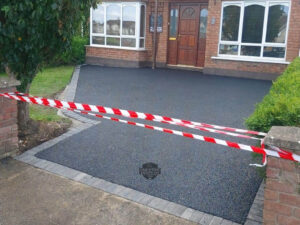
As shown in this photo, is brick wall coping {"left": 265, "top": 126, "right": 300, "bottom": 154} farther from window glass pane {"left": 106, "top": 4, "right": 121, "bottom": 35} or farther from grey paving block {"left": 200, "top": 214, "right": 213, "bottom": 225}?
A: window glass pane {"left": 106, "top": 4, "right": 121, "bottom": 35}

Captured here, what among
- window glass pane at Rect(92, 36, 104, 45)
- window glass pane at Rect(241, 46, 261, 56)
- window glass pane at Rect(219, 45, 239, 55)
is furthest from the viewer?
window glass pane at Rect(92, 36, 104, 45)

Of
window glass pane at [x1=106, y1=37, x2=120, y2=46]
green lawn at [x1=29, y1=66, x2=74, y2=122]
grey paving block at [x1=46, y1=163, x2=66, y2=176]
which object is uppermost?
window glass pane at [x1=106, y1=37, x2=120, y2=46]

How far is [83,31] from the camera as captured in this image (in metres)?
5.49

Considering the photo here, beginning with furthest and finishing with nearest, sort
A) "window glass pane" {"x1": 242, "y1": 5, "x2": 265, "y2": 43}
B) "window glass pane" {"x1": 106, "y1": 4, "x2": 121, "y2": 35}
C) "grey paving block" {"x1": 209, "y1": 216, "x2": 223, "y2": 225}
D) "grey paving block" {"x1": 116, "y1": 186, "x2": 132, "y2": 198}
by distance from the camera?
"window glass pane" {"x1": 106, "y1": 4, "x2": 121, "y2": 35} < "window glass pane" {"x1": 242, "y1": 5, "x2": 265, "y2": 43} < "grey paving block" {"x1": 116, "y1": 186, "x2": 132, "y2": 198} < "grey paving block" {"x1": 209, "y1": 216, "x2": 223, "y2": 225}

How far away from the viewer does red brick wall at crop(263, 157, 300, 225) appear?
260 centimetres

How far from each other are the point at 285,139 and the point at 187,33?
12.4m

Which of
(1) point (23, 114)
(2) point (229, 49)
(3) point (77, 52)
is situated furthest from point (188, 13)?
(1) point (23, 114)

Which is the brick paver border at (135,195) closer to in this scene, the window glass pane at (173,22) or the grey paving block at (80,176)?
the grey paving block at (80,176)

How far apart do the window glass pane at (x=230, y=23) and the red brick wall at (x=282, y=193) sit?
11.1 metres

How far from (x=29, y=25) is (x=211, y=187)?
9.70ft

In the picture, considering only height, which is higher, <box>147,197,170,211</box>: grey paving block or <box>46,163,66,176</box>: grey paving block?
<box>46,163,66,176</box>: grey paving block

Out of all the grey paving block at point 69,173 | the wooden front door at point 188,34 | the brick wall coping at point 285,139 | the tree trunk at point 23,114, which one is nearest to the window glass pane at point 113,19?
the wooden front door at point 188,34

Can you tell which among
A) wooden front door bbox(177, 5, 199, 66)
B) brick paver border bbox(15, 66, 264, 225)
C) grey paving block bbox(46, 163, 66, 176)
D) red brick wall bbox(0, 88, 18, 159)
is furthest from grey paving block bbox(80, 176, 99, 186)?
wooden front door bbox(177, 5, 199, 66)

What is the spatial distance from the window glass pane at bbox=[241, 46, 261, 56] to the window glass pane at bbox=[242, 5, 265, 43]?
227 millimetres
